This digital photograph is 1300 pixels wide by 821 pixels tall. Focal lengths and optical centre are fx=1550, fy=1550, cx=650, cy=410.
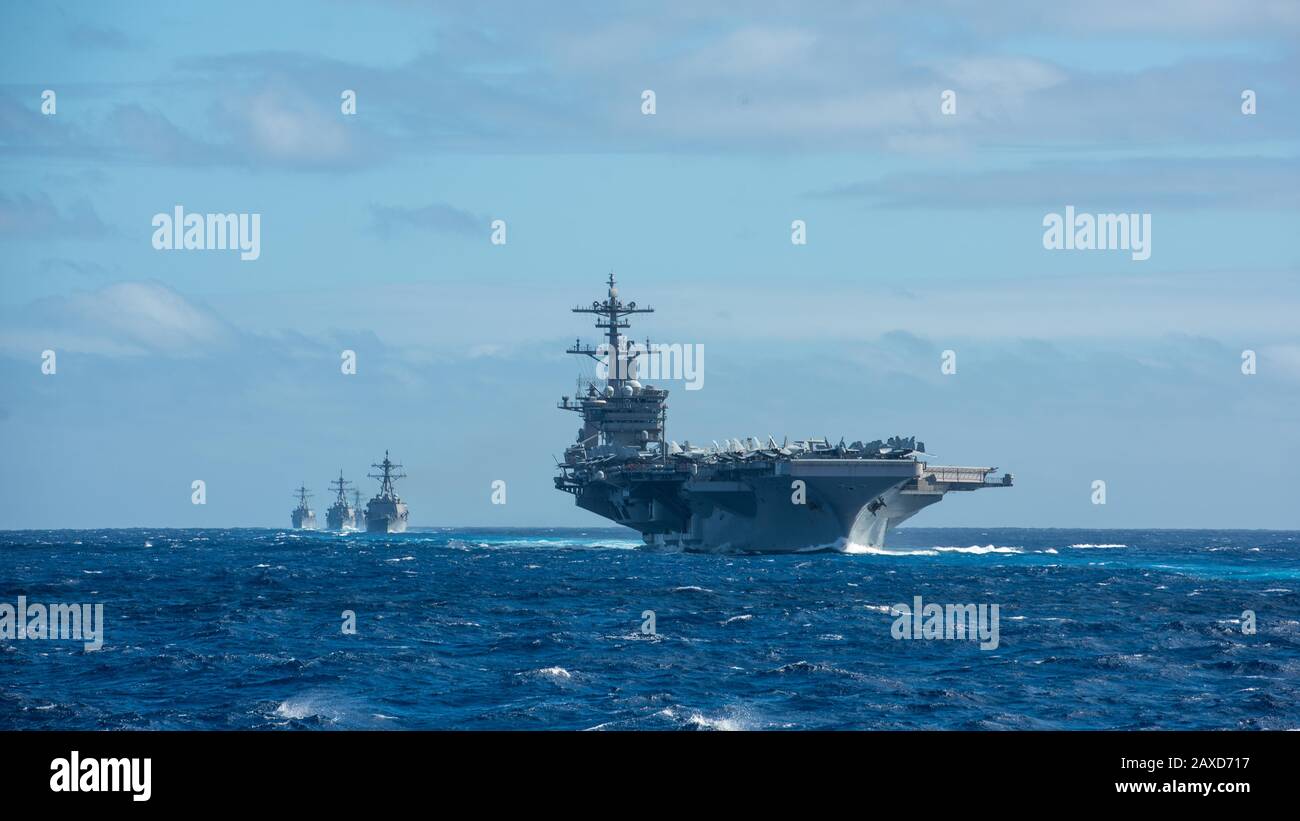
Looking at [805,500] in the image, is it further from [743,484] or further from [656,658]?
[656,658]

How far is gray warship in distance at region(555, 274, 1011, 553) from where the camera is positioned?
73562 mm

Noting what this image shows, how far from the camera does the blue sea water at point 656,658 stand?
27.5m

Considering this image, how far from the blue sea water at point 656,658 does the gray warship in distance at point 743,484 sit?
7.82 metres

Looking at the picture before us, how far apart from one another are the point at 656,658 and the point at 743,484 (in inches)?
1712

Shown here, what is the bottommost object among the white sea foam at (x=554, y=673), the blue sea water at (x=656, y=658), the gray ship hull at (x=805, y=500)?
the blue sea water at (x=656, y=658)

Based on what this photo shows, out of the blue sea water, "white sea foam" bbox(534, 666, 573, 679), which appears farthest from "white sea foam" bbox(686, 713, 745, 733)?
"white sea foam" bbox(534, 666, 573, 679)

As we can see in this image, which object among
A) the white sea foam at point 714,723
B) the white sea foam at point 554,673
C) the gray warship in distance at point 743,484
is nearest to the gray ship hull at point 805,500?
the gray warship in distance at point 743,484

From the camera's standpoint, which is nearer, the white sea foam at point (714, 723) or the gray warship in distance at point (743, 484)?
the white sea foam at point (714, 723)

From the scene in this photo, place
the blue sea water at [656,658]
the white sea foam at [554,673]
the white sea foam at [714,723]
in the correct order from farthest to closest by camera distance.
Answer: the white sea foam at [554,673]
the blue sea water at [656,658]
the white sea foam at [714,723]

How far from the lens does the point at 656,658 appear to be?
35375mm

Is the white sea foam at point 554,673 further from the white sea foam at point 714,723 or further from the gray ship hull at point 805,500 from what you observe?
the gray ship hull at point 805,500

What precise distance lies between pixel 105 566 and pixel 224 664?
58157 mm

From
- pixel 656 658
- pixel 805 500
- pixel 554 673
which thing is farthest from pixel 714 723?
pixel 805 500

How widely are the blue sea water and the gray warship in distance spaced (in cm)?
782
